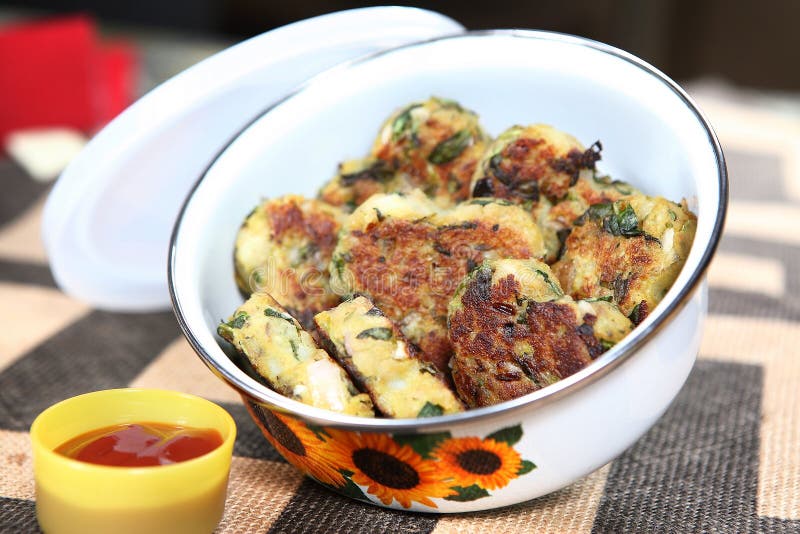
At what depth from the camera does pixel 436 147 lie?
43.6 inches

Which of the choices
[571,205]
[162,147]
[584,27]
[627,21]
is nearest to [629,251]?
[571,205]

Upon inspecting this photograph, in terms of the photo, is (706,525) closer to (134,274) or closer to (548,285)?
(548,285)

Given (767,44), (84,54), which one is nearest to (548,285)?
(84,54)

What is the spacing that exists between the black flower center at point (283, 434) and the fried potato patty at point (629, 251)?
31cm

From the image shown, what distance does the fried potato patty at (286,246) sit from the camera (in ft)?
3.39

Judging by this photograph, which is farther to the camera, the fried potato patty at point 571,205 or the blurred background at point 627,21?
the blurred background at point 627,21

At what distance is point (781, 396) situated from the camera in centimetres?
118

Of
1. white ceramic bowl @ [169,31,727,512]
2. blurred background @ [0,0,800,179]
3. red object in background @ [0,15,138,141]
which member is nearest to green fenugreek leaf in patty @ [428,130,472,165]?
white ceramic bowl @ [169,31,727,512]

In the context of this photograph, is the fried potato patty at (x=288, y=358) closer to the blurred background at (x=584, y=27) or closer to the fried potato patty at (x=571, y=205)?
the fried potato patty at (x=571, y=205)

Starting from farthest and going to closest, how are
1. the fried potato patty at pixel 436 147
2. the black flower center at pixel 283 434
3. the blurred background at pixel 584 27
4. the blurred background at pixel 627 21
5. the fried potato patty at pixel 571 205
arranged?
the blurred background at pixel 627 21 < the blurred background at pixel 584 27 < the fried potato patty at pixel 436 147 < the fried potato patty at pixel 571 205 < the black flower center at pixel 283 434

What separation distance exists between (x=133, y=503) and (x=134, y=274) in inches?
26.1

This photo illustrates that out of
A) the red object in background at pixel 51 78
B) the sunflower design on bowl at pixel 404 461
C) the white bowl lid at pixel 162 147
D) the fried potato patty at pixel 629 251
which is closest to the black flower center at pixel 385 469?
the sunflower design on bowl at pixel 404 461

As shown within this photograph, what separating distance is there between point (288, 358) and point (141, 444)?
6.0 inches

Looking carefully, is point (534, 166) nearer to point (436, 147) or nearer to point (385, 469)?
point (436, 147)
